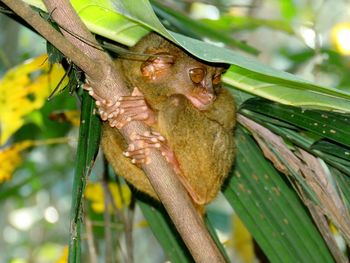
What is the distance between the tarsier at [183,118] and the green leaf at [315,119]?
186mm

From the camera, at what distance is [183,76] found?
2582mm

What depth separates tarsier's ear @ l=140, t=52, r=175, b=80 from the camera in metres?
2.54

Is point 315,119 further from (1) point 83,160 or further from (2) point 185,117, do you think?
(1) point 83,160

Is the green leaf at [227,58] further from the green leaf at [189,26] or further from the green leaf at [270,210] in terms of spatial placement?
the green leaf at [189,26]

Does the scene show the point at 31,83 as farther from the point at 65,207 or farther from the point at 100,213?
the point at 65,207

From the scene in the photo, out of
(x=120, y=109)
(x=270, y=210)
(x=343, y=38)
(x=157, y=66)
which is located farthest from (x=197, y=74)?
(x=343, y=38)

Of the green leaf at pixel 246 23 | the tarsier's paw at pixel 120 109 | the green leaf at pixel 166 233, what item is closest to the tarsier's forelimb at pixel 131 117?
the tarsier's paw at pixel 120 109

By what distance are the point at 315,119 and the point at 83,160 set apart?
2.55 feet

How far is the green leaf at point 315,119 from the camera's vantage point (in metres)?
2.15

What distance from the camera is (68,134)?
4242 millimetres

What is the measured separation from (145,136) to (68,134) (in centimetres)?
230

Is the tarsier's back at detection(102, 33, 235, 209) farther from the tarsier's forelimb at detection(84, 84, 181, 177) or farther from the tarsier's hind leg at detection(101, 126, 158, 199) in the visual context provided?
the tarsier's forelimb at detection(84, 84, 181, 177)

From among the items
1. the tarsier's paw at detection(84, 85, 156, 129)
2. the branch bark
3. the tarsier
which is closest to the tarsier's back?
the tarsier

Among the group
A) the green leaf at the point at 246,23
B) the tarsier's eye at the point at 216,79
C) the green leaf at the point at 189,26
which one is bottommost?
the tarsier's eye at the point at 216,79
